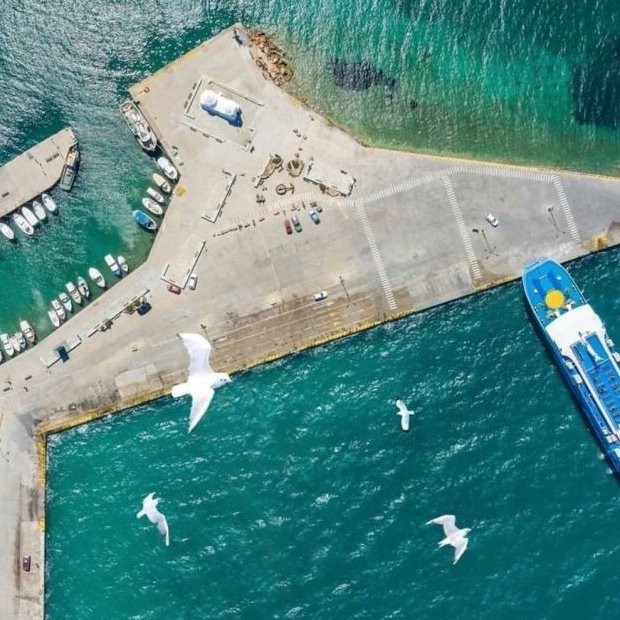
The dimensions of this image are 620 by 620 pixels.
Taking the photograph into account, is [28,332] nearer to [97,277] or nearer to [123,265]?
[97,277]

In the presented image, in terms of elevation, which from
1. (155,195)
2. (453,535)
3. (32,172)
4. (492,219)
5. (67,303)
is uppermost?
(32,172)

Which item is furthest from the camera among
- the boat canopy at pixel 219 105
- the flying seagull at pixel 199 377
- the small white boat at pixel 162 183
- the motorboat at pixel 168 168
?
the small white boat at pixel 162 183

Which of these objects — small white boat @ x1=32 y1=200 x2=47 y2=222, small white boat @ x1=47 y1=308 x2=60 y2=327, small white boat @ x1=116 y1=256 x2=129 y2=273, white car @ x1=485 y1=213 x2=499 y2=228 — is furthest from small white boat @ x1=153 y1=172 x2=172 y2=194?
white car @ x1=485 y1=213 x2=499 y2=228

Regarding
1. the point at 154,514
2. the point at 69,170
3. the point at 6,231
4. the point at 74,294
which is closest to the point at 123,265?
the point at 74,294

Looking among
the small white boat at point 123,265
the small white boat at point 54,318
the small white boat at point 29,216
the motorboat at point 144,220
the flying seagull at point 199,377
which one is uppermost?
the small white boat at point 29,216

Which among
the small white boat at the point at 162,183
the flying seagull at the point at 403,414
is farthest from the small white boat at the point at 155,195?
the flying seagull at the point at 403,414

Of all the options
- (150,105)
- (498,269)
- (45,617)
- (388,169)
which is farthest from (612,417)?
(45,617)

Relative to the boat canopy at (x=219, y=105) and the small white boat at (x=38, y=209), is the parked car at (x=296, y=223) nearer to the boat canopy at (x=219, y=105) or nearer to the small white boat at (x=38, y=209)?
the boat canopy at (x=219, y=105)
